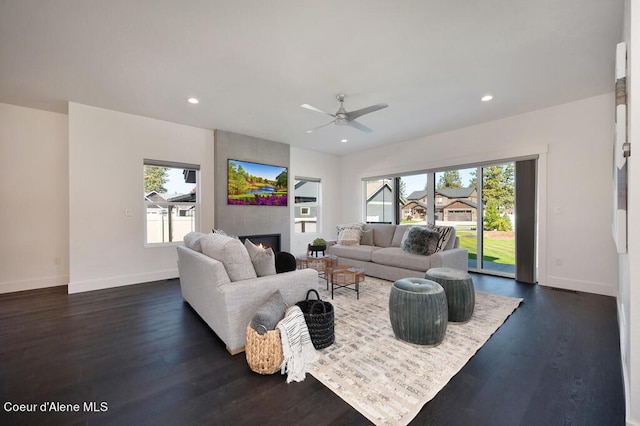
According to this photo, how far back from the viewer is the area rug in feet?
5.15

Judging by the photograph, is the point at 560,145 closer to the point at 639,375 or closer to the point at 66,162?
the point at 639,375

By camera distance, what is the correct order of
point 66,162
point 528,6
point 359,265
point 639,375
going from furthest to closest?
point 359,265 < point 66,162 < point 528,6 < point 639,375

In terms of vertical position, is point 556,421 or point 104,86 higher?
point 104,86

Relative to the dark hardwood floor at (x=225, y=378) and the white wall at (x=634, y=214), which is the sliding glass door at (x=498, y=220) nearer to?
the dark hardwood floor at (x=225, y=378)

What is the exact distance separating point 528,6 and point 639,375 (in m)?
2.47

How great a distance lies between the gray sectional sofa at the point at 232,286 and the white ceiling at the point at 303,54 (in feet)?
6.15

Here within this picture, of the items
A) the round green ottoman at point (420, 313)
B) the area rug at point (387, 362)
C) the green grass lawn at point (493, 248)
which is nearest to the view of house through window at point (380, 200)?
the green grass lawn at point (493, 248)

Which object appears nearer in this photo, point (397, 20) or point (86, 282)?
point (397, 20)

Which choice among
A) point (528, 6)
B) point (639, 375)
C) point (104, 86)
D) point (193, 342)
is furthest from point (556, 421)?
point (104, 86)

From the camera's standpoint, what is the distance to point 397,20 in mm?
2100

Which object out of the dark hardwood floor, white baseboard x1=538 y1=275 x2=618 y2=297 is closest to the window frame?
the dark hardwood floor

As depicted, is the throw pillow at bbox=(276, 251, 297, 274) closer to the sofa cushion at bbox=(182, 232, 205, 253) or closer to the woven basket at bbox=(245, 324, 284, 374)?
the sofa cushion at bbox=(182, 232, 205, 253)

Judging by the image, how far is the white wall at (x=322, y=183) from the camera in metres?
6.33

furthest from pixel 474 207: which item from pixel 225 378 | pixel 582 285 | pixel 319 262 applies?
pixel 225 378
